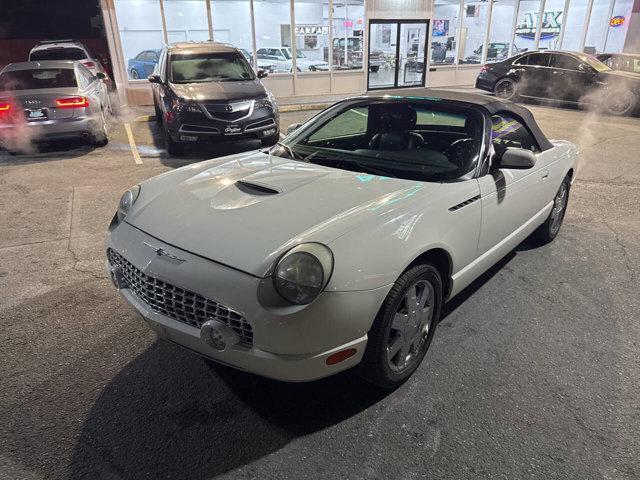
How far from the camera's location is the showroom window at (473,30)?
17484 mm

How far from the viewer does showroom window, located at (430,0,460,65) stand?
16.8 metres

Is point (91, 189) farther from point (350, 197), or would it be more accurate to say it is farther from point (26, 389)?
point (350, 197)

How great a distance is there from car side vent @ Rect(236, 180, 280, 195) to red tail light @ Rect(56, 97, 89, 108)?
633 cm

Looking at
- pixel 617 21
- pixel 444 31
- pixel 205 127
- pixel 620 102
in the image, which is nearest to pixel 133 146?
pixel 205 127

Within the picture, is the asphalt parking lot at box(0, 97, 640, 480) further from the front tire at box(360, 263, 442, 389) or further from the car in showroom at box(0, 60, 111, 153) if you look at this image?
the car in showroom at box(0, 60, 111, 153)

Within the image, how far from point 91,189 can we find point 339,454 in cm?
540

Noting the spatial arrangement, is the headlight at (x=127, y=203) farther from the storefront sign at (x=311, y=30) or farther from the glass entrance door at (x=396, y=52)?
the glass entrance door at (x=396, y=52)

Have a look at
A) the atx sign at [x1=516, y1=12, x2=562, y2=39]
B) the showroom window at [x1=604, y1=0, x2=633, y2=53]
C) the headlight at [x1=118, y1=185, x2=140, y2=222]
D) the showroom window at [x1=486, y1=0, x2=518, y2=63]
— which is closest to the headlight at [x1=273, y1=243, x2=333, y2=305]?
the headlight at [x1=118, y1=185, x2=140, y2=222]

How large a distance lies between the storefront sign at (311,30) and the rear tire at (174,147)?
8.15 metres

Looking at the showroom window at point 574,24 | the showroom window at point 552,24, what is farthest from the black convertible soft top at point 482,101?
the showroom window at point 552,24

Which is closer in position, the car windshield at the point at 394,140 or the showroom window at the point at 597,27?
the car windshield at the point at 394,140

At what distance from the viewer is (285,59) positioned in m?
14.5

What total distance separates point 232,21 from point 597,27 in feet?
50.1

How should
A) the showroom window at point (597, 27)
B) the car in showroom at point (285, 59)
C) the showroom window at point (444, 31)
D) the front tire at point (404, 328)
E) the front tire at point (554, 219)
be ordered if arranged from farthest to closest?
1. the showroom window at point (597, 27)
2. the showroom window at point (444, 31)
3. the car in showroom at point (285, 59)
4. the front tire at point (554, 219)
5. the front tire at point (404, 328)
